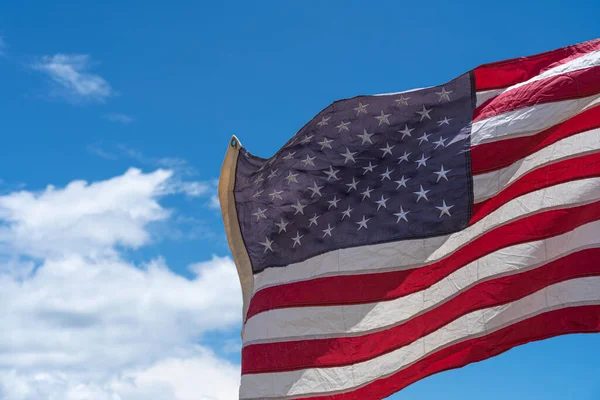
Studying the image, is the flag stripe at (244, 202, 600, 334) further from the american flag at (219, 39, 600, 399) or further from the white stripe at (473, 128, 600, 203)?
the white stripe at (473, 128, 600, 203)

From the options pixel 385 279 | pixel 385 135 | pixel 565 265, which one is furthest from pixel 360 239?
pixel 565 265

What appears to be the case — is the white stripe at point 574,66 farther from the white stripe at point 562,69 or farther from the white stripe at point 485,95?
the white stripe at point 485,95

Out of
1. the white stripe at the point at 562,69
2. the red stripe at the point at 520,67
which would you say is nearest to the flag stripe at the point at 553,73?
the white stripe at the point at 562,69

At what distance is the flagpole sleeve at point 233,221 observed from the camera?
15398mm

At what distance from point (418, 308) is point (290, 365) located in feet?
6.64

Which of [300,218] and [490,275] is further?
[300,218]

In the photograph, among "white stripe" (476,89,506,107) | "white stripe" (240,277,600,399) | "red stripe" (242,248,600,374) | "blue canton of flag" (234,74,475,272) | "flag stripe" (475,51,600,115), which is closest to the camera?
"white stripe" (240,277,600,399)

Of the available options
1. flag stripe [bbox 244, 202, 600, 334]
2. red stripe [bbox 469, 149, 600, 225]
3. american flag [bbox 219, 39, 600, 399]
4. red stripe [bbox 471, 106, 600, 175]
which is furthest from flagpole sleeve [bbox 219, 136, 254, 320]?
red stripe [bbox 471, 106, 600, 175]

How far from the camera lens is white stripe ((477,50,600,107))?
12.8 metres

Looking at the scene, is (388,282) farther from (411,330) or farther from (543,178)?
(543,178)

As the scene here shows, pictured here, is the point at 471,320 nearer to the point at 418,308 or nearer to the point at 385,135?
the point at 418,308

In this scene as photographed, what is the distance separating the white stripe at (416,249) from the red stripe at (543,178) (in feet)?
0.23

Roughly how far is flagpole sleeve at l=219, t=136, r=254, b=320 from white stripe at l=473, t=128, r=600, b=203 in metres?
4.07

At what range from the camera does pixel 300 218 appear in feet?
48.3
